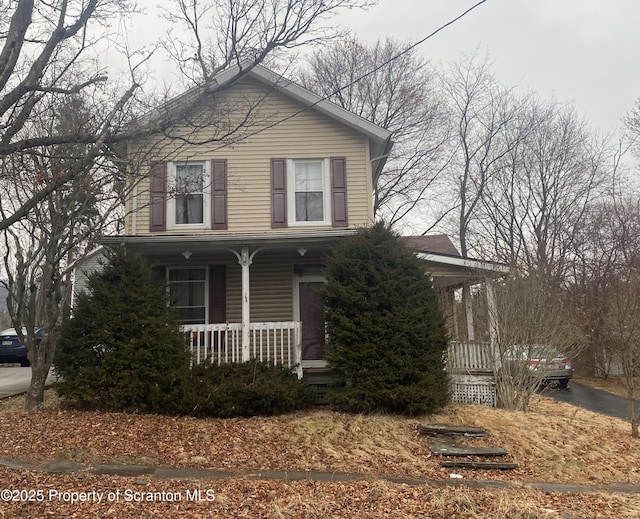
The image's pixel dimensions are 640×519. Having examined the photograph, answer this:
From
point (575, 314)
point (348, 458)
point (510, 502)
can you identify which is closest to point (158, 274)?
point (348, 458)

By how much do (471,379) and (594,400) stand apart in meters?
6.03

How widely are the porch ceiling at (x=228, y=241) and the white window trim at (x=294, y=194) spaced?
1.46 m

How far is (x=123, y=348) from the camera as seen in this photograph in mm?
8359

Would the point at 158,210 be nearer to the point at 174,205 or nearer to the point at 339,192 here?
the point at 174,205

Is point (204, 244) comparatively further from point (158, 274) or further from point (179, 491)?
point (179, 491)

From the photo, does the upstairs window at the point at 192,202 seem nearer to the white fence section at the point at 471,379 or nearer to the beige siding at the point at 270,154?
the beige siding at the point at 270,154

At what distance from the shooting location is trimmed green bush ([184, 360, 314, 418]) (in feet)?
27.1

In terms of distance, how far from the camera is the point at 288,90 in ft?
37.9

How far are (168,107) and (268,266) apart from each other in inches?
197

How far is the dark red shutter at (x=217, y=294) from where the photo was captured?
1131 cm

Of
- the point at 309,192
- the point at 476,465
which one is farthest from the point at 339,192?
the point at 476,465

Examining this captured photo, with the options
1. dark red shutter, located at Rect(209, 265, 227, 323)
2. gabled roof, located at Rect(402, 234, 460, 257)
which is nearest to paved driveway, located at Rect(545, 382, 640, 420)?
gabled roof, located at Rect(402, 234, 460, 257)

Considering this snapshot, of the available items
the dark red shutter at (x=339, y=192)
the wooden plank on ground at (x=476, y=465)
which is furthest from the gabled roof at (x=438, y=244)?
the wooden plank on ground at (x=476, y=465)

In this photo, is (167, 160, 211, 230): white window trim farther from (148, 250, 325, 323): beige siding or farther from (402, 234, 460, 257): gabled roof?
(402, 234, 460, 257): gabled roof
